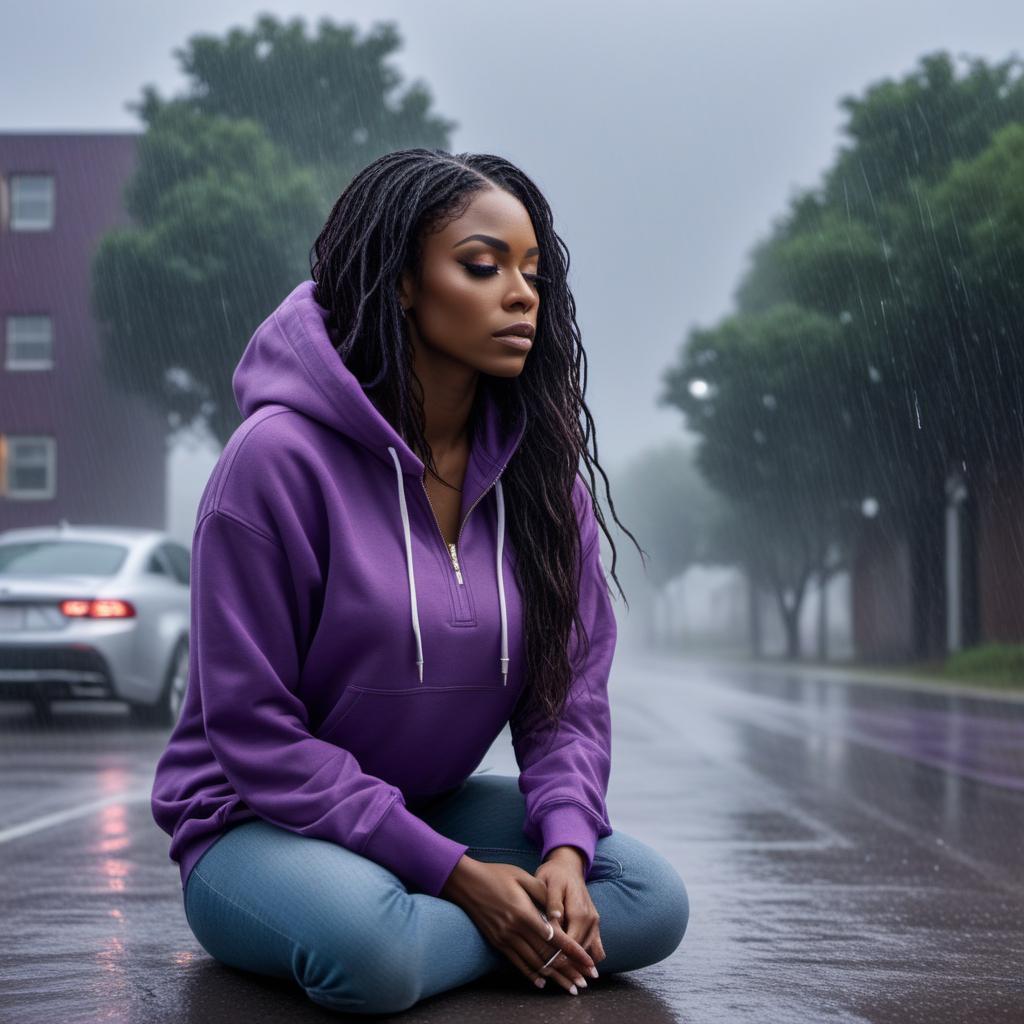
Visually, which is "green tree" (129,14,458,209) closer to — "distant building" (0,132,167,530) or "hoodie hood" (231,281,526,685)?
"distant building" (0,132,167,530)

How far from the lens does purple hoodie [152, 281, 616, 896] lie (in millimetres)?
2904

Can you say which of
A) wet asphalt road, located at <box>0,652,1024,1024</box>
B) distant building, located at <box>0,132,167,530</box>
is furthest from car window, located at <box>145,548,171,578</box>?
distant building, located at <box>0,132,167,530</box>

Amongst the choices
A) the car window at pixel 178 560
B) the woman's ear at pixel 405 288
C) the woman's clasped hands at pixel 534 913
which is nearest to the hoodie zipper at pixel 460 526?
the woman's ear at pixel 405 288

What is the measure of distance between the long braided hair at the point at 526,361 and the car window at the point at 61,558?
868 cm

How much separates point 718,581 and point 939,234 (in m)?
105

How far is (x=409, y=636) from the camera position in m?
3.03

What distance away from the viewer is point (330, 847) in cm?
288

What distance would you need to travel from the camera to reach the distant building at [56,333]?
37312 mm

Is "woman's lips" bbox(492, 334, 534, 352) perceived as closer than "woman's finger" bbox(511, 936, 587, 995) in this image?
No

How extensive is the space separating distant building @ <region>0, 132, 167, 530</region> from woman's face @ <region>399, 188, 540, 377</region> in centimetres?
3482

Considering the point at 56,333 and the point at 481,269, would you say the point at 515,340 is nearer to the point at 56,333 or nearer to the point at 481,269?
the point at 481,269

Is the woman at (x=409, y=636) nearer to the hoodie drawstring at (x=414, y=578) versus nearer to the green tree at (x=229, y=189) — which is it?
the hoodie drawstring at (x=414, y=578)

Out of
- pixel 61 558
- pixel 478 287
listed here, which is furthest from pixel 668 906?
pixel 61 558

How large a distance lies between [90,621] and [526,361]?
835 cm
